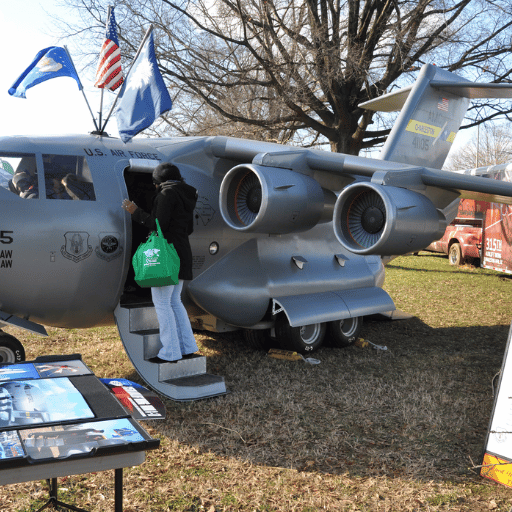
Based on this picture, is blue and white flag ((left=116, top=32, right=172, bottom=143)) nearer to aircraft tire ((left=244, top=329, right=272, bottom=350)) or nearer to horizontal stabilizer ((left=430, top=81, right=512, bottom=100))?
aircraft tire ((left=244, top=329, right=272, bottom=350))

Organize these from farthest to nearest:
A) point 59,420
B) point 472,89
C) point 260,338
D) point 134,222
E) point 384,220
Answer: point 472,89 < point 260,338 < point 134,222 < point 384,220 < point 59,420

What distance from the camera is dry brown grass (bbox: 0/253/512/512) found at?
382cm

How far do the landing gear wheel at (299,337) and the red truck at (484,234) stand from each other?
28.3 ft

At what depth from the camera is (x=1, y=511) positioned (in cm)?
357

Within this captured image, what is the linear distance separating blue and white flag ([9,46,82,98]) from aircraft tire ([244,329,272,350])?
384 centimetres

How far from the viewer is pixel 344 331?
7918mm

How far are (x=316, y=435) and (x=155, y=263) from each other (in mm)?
2217

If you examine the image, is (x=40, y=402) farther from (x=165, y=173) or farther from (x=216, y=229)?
(x=216, y=229)

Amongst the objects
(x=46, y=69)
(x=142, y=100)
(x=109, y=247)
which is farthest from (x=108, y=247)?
(x=46, y=69)

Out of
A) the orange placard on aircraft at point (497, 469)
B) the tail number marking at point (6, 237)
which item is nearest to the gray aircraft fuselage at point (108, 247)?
the tail number marking at point (6, 237)

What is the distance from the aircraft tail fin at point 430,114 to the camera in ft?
25.1

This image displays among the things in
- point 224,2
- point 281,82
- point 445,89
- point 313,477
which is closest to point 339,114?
point 281,82

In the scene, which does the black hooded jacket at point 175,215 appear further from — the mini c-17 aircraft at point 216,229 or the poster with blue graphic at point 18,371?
the poster with blue graphic at point 18,371

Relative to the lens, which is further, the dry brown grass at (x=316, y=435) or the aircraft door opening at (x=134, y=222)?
the aircraft door opening at (x=134, y=222)
